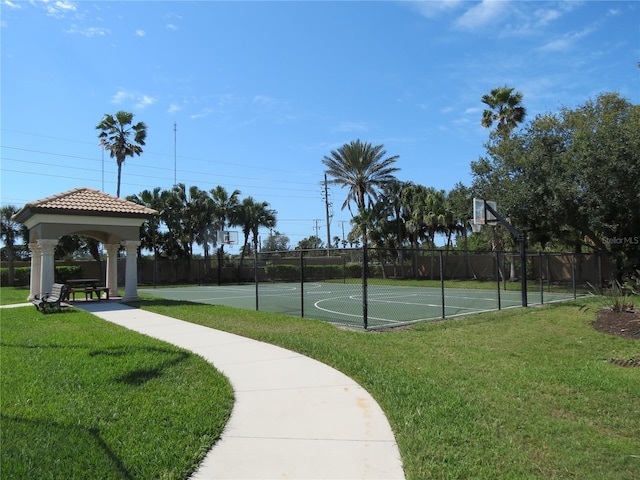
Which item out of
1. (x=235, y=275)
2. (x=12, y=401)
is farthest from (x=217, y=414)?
(x=235, y=275)

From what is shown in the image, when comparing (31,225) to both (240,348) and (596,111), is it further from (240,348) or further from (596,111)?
(596,111)

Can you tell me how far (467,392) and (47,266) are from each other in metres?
16.3

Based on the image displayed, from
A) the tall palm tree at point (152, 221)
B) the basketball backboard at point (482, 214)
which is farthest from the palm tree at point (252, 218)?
the basketball backboard at point (482, 214)

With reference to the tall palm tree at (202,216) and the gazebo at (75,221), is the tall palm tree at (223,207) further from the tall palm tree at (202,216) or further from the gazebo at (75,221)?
the gazebo at (75,221)

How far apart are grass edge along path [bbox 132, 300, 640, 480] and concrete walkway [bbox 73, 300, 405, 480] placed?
23 cm

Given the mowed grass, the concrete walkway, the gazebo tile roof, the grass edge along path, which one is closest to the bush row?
the gazebo tile roof

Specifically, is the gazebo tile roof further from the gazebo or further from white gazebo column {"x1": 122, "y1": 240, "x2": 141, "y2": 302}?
white gazebo column {"x1": 122, "y1": 240, "x2": 141, "y2": 302}

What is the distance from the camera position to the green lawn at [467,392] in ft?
13.3

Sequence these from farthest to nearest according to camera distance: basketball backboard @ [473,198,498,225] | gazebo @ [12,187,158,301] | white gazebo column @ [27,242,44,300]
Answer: white gazebo column @ [27,242,44,300]
gazebo @ [12,187,158,301]
basketball backboard @ [473,198,498,225]

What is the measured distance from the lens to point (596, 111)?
25797mm

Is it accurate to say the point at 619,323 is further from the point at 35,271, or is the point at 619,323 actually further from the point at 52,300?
the point at 35,271

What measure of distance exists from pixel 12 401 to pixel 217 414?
246 cm

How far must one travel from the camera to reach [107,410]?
5.11 m

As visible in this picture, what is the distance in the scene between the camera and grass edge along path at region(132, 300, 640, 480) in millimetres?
4043
